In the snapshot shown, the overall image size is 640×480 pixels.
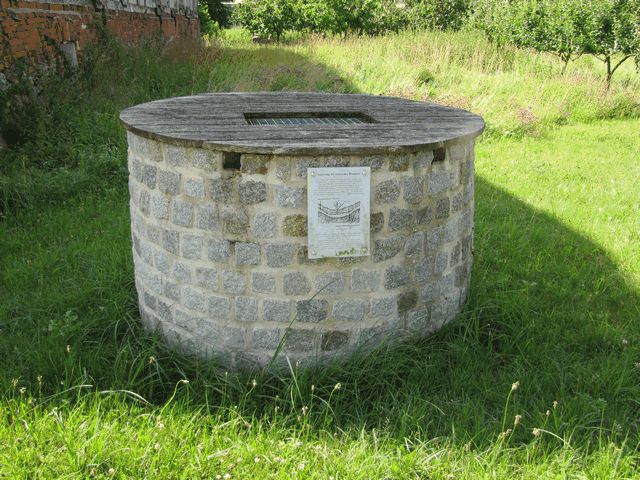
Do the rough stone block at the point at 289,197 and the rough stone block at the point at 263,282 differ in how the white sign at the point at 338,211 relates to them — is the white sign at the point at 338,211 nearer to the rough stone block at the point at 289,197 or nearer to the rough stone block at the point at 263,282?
the rough stone block at the point at 289,197

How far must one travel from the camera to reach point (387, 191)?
130 inches

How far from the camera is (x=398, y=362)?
11.3 ft

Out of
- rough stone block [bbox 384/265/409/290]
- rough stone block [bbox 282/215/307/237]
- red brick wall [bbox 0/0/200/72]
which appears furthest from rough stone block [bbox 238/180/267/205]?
red brick wall [bbox 0/0/200/72]

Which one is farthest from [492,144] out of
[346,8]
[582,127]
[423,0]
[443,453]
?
[423,0]

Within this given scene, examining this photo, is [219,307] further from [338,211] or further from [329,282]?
[338,211]

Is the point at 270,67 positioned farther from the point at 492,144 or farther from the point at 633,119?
the point at 633,119

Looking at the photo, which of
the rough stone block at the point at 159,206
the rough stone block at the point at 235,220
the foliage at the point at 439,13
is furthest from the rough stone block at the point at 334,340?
the foliage at the point at 439,13

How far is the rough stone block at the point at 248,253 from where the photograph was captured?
324cm

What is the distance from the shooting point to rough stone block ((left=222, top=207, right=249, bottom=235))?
10.5 feet

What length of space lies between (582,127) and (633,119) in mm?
1466

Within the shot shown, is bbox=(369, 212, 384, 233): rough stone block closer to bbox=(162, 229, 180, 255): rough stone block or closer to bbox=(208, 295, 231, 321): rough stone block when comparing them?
bbox=(208, 295, 231, 321): rough stone block

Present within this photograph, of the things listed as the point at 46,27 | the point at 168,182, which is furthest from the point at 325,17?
the point at 168,182

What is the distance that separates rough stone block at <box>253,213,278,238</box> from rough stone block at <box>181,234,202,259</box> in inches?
13.2

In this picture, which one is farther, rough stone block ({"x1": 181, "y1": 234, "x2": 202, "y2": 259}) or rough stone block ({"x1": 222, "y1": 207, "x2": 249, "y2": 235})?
rough stone block ({"x1": 181, "y1": 234, "x2": 202, "y2": 259})
